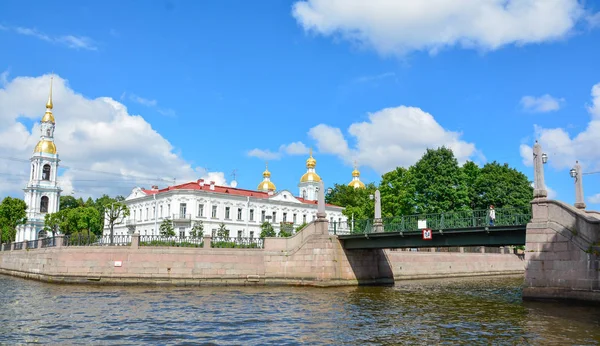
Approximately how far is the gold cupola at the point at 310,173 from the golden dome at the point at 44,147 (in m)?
50.8

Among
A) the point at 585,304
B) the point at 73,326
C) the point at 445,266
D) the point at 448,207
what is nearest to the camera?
the point at 73,326

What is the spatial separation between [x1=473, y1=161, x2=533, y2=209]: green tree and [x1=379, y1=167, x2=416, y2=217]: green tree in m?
7.55

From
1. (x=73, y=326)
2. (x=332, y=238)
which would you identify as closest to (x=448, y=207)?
(x=332, y=238)

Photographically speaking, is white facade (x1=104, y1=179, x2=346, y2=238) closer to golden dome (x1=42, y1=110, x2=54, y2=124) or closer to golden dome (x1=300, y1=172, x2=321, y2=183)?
golden dome (x1=300, y1=172, x2=321, y2=183)

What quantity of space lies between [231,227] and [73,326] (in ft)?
Answer: 208

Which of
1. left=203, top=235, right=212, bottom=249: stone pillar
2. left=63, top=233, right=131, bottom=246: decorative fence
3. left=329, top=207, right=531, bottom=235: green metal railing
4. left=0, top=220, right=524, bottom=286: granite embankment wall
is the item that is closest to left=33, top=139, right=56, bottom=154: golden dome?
left=0, top=220, right=524, bottom=286: granite embankment wall

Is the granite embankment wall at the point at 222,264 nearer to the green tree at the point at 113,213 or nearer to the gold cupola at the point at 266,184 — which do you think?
the green tree at the point at 113,213

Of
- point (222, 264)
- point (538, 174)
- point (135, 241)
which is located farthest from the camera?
point (222, 264)

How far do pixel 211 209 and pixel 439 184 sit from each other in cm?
3579

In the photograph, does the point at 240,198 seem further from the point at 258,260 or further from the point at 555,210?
the point at 555,210

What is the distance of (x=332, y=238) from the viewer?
39344 millimetres

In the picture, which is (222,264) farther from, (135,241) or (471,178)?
(471,178)

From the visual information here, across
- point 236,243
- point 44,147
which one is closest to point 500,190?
point 236,243

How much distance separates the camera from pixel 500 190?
60531 millimetres
